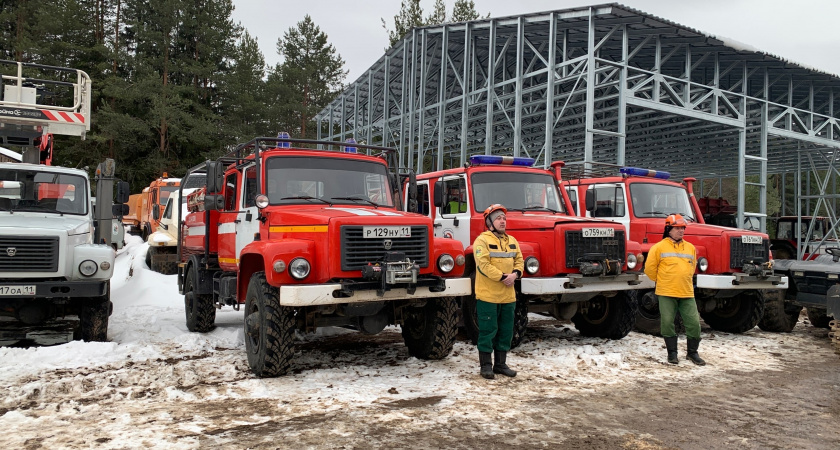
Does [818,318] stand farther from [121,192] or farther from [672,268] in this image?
[121,192]

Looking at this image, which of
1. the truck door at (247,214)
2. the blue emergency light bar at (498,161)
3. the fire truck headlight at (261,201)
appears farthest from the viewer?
the blue emergency light bar at (498,161)

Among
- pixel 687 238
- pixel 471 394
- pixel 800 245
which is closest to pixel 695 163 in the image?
pixel 800 245

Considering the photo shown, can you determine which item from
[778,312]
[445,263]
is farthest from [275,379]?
[778,312]

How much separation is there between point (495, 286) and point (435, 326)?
836 mm

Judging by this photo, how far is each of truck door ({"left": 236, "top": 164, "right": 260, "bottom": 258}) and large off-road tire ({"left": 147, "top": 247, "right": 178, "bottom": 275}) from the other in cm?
671

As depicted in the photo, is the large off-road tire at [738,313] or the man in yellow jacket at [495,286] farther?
the large off-road tire at [738,313]

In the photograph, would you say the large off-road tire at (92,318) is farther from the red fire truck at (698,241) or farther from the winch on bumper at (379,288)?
the red fire truck at (698,241)

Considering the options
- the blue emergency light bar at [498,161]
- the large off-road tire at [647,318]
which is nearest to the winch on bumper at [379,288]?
the blue emergency light bar at [498,161]

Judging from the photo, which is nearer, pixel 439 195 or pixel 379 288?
pixel 379 288

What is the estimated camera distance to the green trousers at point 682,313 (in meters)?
6.82

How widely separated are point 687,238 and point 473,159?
3225mm

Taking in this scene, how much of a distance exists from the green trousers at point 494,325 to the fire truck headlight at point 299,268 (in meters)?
1.68

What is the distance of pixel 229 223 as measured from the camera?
7.09 m

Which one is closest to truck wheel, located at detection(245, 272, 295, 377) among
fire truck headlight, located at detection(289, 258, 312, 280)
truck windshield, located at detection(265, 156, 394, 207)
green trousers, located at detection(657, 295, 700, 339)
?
fire truck headlight, located at detection(289, 258, 312, 280)
